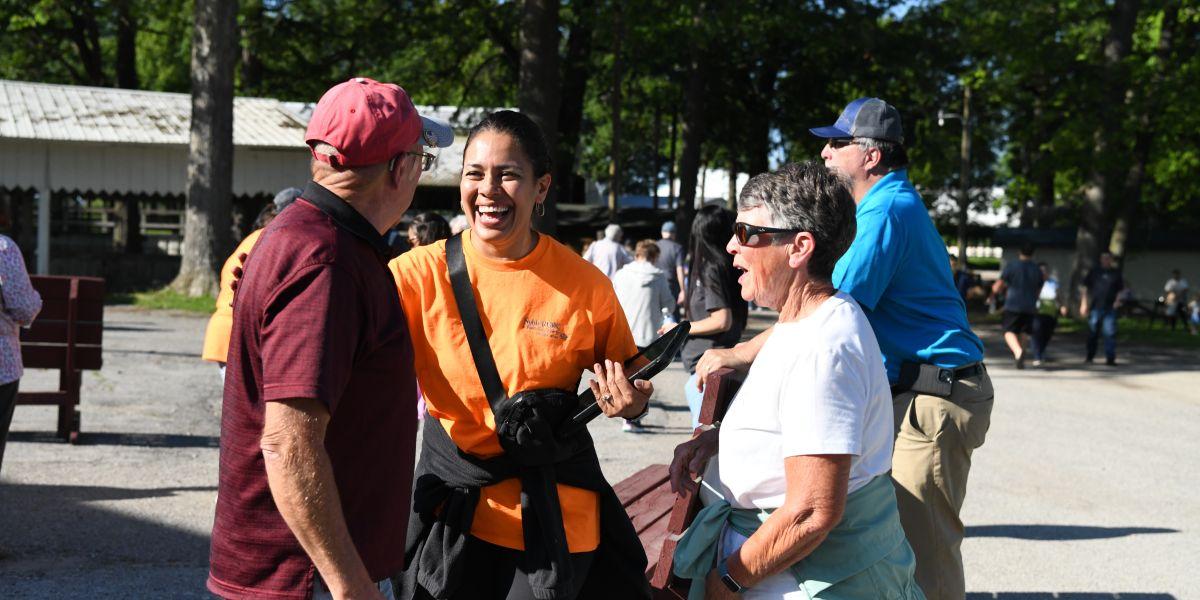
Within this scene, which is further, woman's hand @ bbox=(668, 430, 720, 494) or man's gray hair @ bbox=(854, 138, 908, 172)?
man's gray hair @ bbox=(854, 138, 908, 172)

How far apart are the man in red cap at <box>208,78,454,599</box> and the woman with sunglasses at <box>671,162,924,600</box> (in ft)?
2.43

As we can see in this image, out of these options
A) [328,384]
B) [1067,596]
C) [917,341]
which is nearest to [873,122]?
[917,341]

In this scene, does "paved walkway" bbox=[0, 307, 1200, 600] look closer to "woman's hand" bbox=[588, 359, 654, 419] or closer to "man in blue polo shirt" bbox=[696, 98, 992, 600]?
"man in blue polo shirt" bbox=[696, 98, 992, 600]

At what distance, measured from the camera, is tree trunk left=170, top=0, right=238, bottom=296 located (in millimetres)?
21141

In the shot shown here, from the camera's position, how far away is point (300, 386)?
2.08 metres

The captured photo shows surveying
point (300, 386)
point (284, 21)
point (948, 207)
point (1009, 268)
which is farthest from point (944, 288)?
point (948, 207)

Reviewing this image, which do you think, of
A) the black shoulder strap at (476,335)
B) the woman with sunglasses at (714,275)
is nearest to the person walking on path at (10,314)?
the black shoulder strap at (476,335)

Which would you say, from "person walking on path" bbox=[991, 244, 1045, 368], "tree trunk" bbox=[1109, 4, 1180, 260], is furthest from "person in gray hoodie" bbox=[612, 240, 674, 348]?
"tree trunk" bbox=[1109, 4, 1180, 260]

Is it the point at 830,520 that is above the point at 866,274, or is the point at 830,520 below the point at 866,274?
below

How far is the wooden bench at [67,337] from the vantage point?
8.40 meters

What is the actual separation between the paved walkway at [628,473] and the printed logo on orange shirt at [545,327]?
2926mm

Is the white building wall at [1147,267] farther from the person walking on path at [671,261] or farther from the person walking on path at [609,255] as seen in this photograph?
the person walking on path at [609,255]

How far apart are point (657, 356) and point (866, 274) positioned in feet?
3.65

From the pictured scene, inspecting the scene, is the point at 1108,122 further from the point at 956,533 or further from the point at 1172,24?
the point at 956,533
